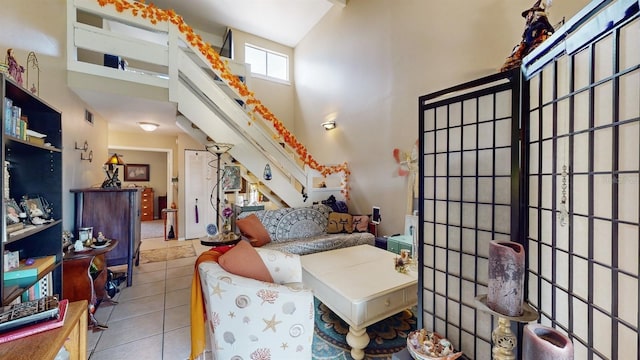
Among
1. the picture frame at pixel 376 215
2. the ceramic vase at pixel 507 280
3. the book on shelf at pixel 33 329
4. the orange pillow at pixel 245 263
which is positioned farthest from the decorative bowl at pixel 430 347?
the picture frame at pixel 376 215

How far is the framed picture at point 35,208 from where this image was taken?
61.5 inches

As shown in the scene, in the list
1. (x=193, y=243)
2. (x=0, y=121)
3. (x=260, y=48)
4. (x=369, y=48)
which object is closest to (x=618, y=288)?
(x=0, y=121)

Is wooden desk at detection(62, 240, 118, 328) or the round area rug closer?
the round area rug

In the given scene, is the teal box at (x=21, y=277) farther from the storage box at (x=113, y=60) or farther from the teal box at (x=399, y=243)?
the teal box at (x=399, y=243)

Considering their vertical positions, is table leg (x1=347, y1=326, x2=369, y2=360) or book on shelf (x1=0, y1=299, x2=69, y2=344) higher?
book on shelf (x1=0, y1=299, x2=69, y2=344)

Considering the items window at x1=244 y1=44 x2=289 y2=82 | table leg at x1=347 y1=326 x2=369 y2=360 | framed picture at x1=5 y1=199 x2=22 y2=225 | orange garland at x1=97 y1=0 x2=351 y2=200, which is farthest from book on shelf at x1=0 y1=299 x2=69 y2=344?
window at x1=244 y1=44 x2=289 y2=82

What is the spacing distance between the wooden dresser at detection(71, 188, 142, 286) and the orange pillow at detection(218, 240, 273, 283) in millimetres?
2372

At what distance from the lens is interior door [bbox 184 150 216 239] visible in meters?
5.61

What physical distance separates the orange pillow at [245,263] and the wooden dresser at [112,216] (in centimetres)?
237

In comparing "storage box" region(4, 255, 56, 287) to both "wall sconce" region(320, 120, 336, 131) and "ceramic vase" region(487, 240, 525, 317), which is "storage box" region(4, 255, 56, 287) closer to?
"ceramic vase" region(487, 240, 525, 317)

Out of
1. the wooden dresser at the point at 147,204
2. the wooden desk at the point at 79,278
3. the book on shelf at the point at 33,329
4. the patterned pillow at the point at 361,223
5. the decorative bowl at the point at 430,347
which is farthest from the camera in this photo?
the wooden dresser at the point at 147,204

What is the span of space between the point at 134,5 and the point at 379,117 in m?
3.51

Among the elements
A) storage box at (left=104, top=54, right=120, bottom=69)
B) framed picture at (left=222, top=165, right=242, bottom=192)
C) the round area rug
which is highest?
storage box at (left=104, top=54, right=120, bottom=69)

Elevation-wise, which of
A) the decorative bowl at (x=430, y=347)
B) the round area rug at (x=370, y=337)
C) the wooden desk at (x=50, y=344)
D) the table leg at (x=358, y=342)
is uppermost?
the wooden desk at (x=50, y=344)
